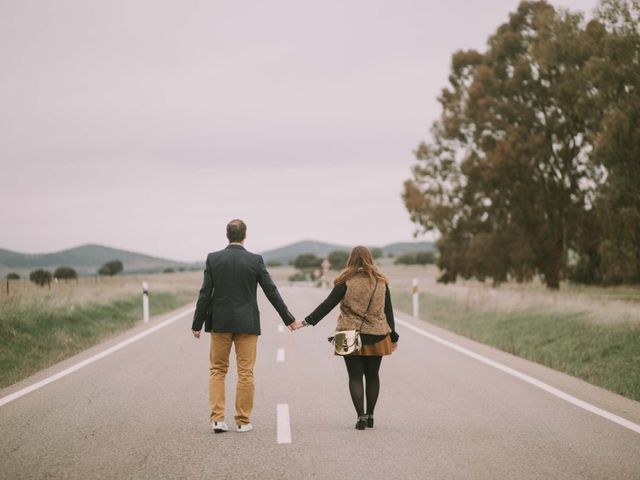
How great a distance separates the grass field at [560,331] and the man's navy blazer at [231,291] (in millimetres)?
4776

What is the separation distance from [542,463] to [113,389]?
18.0ft

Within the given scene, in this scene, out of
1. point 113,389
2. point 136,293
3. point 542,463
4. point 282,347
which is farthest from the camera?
point 136,293

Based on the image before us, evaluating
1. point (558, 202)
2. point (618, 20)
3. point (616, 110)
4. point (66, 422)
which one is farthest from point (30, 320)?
point (558, 202)

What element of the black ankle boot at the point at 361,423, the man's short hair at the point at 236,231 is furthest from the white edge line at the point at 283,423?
the man's short hair at the point at 236,231

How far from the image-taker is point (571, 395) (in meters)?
8.44

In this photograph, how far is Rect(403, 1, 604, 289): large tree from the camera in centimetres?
3238

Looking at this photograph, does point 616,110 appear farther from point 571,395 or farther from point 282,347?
point 571,395

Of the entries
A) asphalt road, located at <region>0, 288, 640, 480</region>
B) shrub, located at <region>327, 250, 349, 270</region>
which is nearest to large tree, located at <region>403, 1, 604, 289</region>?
asphalt road, located at <region>0, 288, 640, 480</region>

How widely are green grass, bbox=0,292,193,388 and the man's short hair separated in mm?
4667

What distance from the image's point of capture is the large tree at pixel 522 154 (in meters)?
32.4

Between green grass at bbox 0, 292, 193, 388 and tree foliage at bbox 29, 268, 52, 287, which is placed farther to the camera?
tree foliage at bbox 29, 268, 52, 287

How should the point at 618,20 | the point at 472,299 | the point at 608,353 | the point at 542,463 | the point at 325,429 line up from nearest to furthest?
the point at 542,463 < the point at 325,429 < the point at 608,353 < the point at 472,299 < the point at 618,20

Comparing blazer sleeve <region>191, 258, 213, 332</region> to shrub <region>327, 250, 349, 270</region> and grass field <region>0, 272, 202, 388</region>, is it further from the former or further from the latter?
shrub <region>327, 250, 349, 270</region>

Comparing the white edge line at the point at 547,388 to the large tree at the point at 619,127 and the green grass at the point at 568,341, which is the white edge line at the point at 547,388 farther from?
the large tree at the point at 619,127
